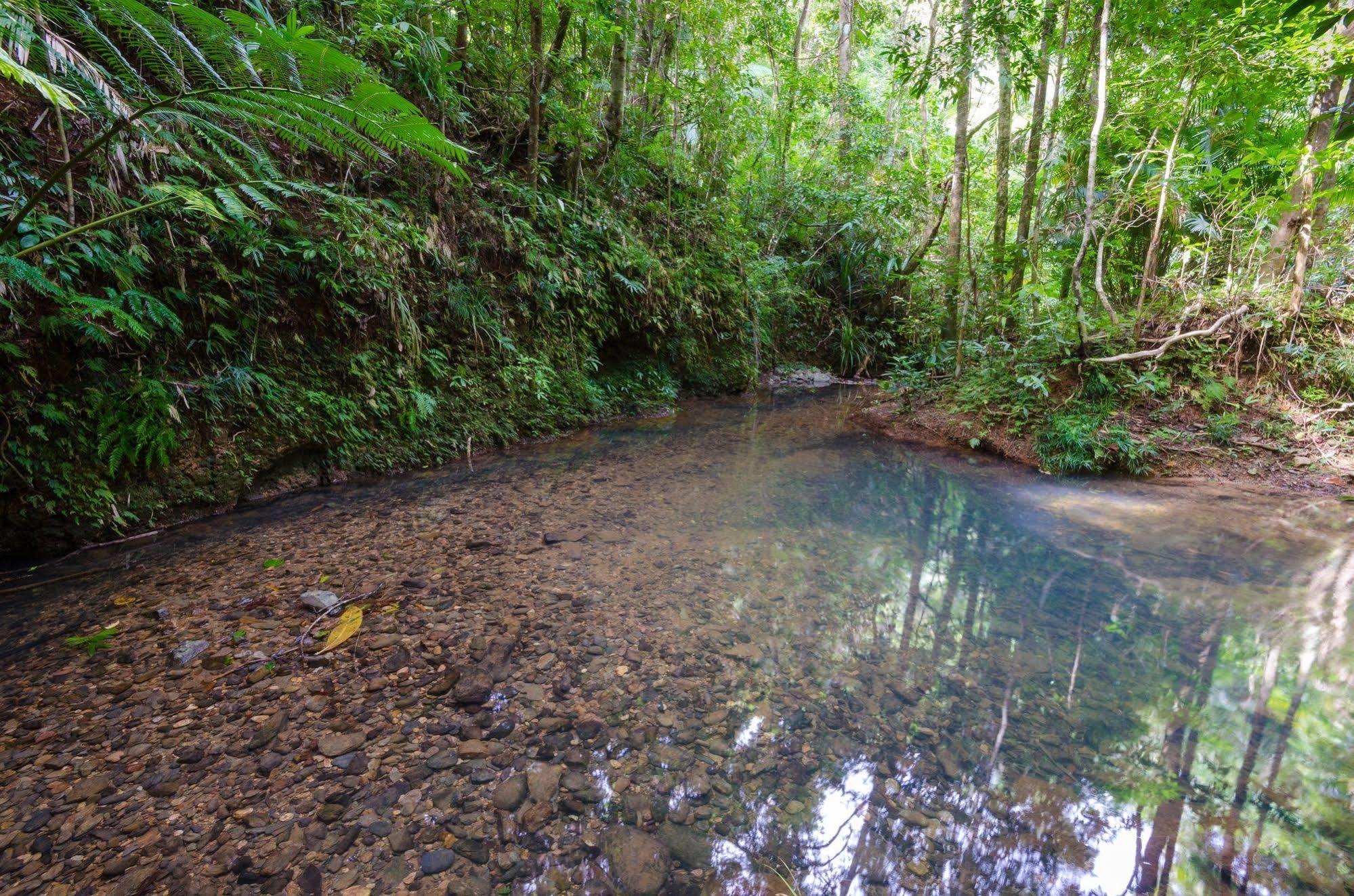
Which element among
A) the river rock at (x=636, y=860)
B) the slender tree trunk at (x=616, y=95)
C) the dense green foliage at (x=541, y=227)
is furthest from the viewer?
the slender tree trunk at (x=616, y=95)

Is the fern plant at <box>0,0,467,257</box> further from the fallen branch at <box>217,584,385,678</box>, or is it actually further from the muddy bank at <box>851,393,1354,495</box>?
the muddy bank at <box>851,393,1354,495</box>

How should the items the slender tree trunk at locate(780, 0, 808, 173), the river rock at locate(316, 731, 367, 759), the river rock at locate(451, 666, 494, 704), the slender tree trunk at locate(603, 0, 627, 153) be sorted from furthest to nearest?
the slender tree trunk at locate(780, 0, 808, 173), the slender tree trunk at locate(603, 0, 627, 153), the river rock at locate(451, 666, 494, 704), the river rock at locate(316, 731, 367, 759)

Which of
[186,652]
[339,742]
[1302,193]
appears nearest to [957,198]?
[1302,193]

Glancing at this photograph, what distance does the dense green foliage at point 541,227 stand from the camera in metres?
3.19

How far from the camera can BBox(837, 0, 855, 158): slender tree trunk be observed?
12.7 metres

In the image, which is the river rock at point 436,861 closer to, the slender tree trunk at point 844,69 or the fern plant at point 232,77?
the fern plant at point 232,77

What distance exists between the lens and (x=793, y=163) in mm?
12734

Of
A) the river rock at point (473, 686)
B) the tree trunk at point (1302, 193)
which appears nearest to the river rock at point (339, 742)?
the river rock at point (473, 686)

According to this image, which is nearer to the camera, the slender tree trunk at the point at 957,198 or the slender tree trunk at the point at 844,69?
the slender tree trunk at the point at 957,198

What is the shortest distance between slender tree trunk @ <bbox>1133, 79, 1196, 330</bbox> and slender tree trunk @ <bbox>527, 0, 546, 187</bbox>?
671 centimetres

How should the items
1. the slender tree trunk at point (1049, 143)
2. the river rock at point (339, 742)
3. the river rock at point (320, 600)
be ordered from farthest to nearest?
1. the slender tree trunk at point (1049, 143)
2. the river rock at point (320, 600)
3. the river rock at point (339, 742)

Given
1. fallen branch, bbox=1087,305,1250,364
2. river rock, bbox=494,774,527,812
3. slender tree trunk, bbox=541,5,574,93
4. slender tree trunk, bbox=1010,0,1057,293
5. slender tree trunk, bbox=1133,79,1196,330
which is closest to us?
river rock, bbox=494,774,527,812

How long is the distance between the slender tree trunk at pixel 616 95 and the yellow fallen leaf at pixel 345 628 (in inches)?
296

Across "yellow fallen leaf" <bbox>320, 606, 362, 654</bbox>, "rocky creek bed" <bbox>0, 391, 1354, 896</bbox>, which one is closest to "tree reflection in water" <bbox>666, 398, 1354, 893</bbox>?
"rocky creek bed" <bbox>0, 391, 1354, 896</bbox>
